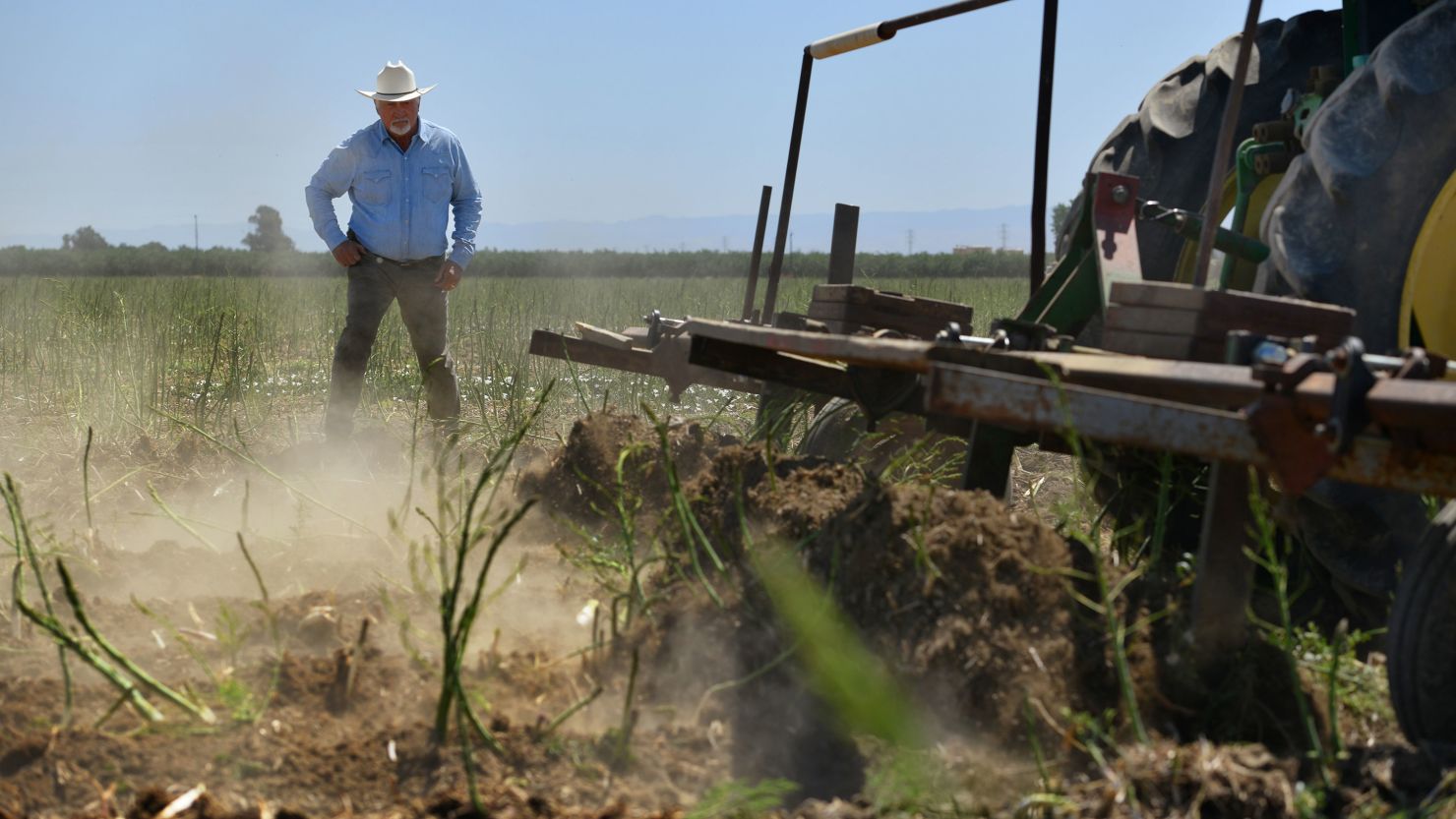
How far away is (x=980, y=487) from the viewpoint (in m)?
3.30

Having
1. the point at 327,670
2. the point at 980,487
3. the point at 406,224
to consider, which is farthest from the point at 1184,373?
the point at 406,224

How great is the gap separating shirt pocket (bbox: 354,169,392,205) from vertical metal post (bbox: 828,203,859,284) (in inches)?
90.5

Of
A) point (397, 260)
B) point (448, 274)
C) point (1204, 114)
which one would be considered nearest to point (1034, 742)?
point (1204, 114)

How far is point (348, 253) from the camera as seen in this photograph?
20.3ft

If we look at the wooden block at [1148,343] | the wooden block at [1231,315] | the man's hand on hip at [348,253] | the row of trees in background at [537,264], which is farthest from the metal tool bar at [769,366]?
the row of trees in background at [537,264]

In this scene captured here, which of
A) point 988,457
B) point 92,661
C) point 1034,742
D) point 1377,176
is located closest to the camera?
point 1034,742

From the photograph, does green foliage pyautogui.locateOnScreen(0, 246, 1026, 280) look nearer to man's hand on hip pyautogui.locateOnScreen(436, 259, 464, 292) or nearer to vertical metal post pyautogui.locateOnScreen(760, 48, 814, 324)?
man's hand on hip pyautogui.locateOnScreen(436, 259, 464, 292)

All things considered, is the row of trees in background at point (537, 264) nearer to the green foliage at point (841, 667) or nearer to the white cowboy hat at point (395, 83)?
the white cowboy hat at point (395, 83)

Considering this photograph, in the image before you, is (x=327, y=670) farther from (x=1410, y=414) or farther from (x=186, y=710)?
(x=1410, y=414)

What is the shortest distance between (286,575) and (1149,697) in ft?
8.20

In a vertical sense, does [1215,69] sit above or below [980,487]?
above

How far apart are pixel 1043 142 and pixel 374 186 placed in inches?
141

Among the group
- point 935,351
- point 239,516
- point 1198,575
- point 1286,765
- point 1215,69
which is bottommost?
point 239,516

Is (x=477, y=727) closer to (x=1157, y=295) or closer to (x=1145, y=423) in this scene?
(x=1145, y=423)
